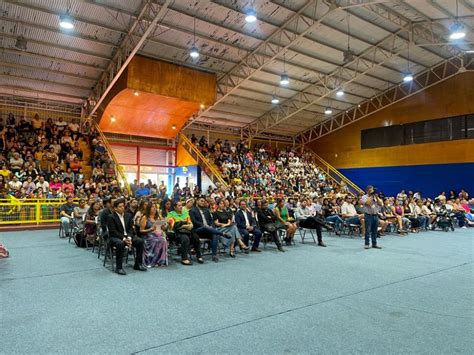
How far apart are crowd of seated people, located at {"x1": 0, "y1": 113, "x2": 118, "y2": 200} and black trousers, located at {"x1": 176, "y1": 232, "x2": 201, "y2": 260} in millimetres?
6240

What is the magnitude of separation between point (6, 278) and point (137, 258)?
1.85 metres

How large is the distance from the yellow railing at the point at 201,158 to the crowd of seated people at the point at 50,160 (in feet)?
15.4

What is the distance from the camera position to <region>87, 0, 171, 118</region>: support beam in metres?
11.3

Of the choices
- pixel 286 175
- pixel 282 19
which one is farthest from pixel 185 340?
pixel 286 175

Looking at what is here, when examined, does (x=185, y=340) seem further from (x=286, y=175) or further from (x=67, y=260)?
(x=286, y=175)

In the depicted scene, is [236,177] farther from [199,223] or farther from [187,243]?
[187,243]

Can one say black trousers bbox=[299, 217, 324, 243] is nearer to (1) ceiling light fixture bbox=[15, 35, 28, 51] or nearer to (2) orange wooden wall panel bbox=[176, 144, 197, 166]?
(2) orange wooden wall panel bbox=[176, 144, 197, 166]

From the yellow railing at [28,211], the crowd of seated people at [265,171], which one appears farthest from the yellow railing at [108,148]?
the crowd of seated people at [265,171]

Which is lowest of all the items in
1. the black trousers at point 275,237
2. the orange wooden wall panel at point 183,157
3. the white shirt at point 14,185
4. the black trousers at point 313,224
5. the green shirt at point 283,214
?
the black trousers at point 275,237

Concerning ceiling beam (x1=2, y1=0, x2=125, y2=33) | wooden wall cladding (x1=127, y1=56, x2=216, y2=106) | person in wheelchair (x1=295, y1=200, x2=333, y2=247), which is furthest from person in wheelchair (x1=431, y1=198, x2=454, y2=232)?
ceiling beam (x1=2, y1=0, x2=125, y2=33)

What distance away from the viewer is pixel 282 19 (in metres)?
13.4

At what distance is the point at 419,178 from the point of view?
67.5 ft

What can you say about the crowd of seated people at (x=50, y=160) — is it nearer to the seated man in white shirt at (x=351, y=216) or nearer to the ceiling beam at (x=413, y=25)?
the seated man in white shirt at (x=351, y=216)

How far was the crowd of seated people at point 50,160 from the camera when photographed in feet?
40.9
